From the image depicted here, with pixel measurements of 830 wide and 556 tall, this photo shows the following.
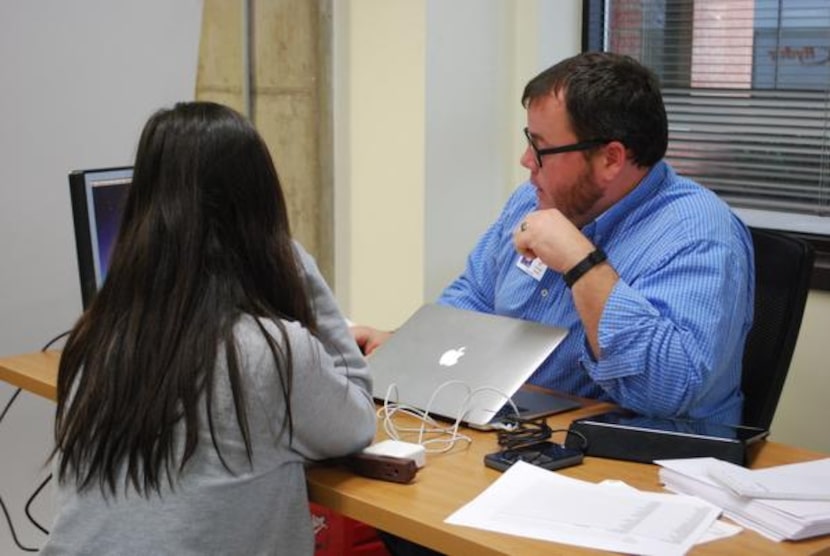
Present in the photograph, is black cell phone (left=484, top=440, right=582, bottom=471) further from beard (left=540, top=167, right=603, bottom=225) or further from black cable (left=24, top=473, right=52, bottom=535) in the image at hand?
black cable (left=24, top=473, right=52, bottom=535)

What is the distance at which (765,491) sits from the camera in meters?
1.65

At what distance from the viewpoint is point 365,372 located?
1.88 metres

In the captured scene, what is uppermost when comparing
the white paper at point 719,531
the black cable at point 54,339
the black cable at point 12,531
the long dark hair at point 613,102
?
the long dark hair at point 613,102

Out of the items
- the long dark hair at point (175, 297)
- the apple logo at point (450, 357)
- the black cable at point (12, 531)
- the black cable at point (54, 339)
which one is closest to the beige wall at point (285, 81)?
the black cable at point (54, 339)

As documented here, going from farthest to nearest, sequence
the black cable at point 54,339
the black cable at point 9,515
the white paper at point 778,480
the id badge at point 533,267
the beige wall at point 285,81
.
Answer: the beige wall at point 285,81 < the black cable at point 9,515 < the black cable at point 54,339 < the id badge at point 533,267 < the white paper at point 778,480

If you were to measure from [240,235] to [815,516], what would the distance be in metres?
0.87

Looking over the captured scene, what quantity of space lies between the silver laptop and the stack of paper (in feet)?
1.14

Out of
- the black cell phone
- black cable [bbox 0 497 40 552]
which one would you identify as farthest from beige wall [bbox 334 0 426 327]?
the black cell phone

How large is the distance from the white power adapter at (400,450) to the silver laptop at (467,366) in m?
0.21

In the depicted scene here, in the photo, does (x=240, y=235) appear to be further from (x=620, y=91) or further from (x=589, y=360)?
(x=620, y=91)

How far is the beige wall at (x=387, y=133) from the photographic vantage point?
3.47 meters

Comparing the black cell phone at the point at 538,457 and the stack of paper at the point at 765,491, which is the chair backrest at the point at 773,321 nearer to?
the stack of paper at the point at 765,491

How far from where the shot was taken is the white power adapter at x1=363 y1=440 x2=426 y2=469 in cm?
181

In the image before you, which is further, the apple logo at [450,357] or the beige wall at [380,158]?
the beige wall at [380,158]
